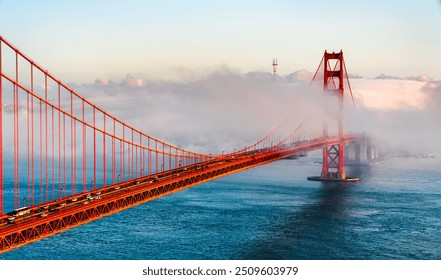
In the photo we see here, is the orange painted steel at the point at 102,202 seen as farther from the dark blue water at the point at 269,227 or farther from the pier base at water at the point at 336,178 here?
the pier base at water at the point at 336,178

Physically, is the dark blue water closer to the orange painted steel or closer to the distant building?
the orange painted steel

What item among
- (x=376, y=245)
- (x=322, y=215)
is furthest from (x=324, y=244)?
(x=322, y=215)

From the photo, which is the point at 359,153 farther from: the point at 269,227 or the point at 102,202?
the point at 102,202

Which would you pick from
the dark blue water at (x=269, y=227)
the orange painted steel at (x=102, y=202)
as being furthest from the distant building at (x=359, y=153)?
the orange painted steel at (x=102, y=202)

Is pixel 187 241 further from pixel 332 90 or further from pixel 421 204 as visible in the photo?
pixel 332 90

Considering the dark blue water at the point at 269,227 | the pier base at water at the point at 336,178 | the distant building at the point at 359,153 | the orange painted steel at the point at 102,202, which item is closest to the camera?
the orange painted steel at the point at 102,202

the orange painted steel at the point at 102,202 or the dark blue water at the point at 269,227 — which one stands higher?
the orange painted steel at the point at 102,202
